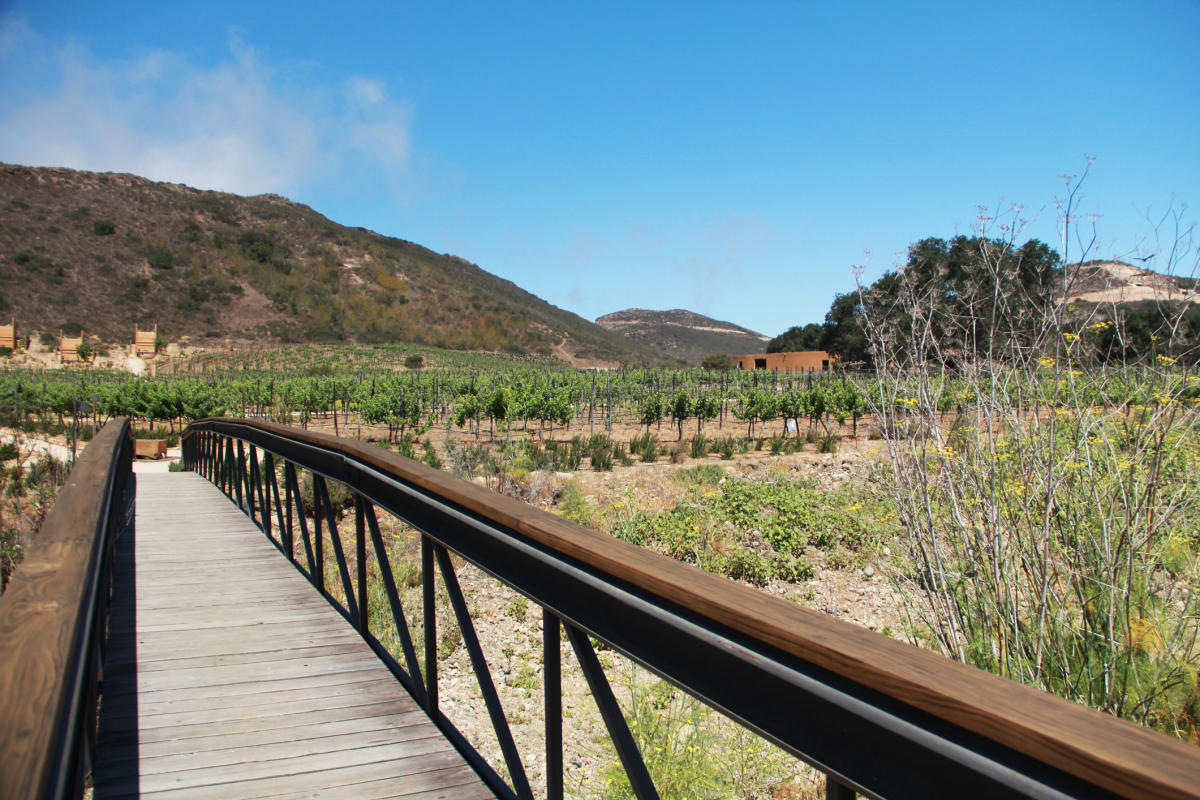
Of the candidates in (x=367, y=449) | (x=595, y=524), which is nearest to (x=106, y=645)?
(x=367, y=449)

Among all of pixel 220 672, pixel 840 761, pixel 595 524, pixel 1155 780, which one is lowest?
pixel 595 524

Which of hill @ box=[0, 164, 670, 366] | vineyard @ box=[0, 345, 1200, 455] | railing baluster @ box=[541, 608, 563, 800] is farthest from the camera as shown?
hill @ box=[0, 164, 670, 366]

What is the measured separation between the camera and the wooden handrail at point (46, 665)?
2.59 feet

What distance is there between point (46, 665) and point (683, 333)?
12267 cm

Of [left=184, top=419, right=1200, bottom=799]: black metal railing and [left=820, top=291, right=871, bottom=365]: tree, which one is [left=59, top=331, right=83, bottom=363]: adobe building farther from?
[left=184, top=419, right=1200, bottom=799]: black metal railing

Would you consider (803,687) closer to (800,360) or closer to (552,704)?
(552,704)

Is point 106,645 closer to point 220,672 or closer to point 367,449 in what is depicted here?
point 220,672

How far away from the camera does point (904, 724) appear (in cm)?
83

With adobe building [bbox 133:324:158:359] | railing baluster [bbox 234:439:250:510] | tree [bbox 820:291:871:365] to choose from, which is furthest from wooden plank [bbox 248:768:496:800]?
adobe building [bbox 133:324:158:359]

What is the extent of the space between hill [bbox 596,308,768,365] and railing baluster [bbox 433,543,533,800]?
10177 cm

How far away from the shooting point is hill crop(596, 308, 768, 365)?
114 metres

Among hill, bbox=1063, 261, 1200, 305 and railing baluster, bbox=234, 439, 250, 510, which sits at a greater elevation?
hill, bbox=1063, 261, 1200, 305

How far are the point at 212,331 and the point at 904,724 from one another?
60076mm

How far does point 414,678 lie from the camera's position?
102 inches
